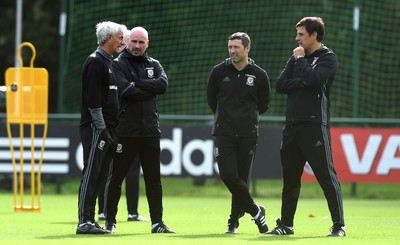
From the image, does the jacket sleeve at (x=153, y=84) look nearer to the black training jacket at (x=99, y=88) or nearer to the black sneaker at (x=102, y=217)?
the black training jacket at (x=99, y=88)

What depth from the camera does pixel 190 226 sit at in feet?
42.2

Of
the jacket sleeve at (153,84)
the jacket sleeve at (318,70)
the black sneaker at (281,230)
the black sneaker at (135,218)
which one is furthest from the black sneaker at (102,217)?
the jacket sleeve at (318,70)

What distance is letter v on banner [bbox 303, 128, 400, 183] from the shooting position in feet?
63.6

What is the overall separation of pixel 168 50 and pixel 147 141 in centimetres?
1242

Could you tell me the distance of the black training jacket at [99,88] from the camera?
10906 millimetres

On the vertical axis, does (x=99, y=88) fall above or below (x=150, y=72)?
below

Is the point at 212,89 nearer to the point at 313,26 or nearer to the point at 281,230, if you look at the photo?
the point at 313,26

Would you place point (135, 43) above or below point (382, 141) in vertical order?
above

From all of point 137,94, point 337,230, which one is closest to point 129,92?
point 137,94

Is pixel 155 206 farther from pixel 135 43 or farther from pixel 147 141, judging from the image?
pixel 135 43

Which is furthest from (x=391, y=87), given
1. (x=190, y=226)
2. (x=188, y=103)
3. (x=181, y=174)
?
(x=190, y=226)

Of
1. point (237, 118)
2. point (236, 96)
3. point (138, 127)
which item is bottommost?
point (138, 127)

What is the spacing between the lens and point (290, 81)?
437 inches

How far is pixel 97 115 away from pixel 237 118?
1468mm
